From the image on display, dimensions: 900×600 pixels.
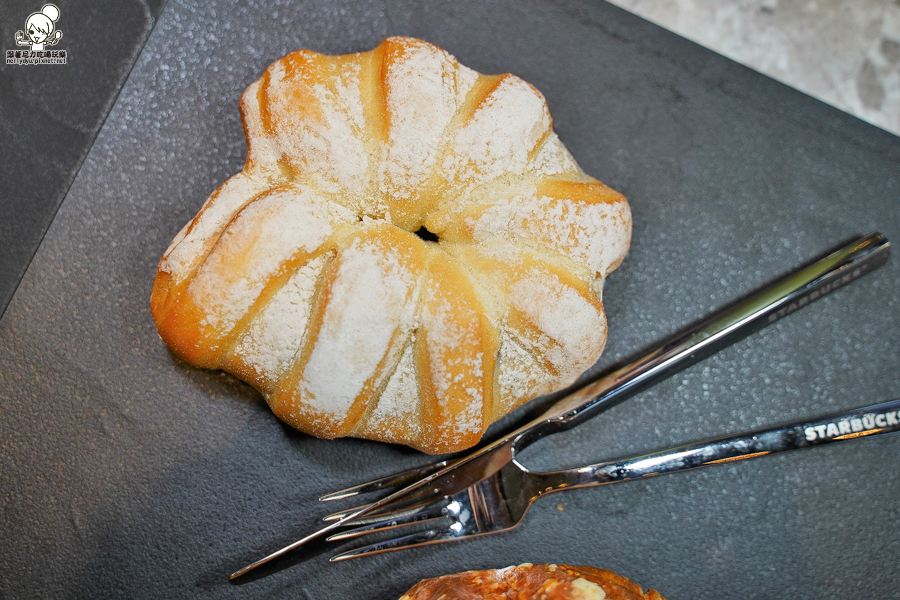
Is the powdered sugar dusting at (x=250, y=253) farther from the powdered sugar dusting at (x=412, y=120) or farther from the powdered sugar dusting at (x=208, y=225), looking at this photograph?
the powdered sugar dusting at (x=412, y=120)

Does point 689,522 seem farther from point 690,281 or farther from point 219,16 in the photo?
point 219,16

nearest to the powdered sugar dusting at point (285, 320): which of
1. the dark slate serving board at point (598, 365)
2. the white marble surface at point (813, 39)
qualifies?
the dark slate serving board at point (598, 365)

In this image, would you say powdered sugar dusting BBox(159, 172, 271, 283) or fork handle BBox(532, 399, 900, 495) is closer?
powdered sugar dusting BBox(159, 172, 271, 283)

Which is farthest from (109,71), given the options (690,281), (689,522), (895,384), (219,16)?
(895,384)

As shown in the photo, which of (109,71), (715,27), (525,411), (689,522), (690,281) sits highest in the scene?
(715,27)

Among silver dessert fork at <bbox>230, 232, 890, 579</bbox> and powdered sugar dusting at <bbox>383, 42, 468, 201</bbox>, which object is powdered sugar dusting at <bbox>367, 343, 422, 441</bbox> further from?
powdered sugar dusting at <bbox>383, 42, 468, 201</bbox>

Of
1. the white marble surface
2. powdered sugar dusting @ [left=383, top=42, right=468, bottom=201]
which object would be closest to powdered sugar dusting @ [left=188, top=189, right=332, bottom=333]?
powdered sugar dusting @ [left=383, top=42, right=468, bottom=201]

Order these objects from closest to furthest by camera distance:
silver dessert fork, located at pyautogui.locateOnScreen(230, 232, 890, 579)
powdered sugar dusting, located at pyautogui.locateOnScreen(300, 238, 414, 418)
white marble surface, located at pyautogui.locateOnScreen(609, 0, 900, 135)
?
powdered sugar dusting, located at pyautogui.locateOnScreen(300, 238, 414, 418) → silver dessert fork, located at pyautogui.locateOnScreen(230, 232, 890, 579) → white marble surface, located at pyautogui.locateOnScreen(609, 0, 900, 135)
